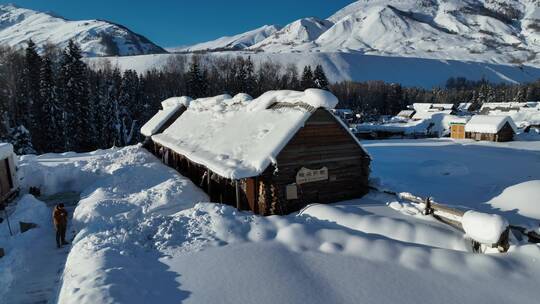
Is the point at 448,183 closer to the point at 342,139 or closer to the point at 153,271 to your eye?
the point at 342,139

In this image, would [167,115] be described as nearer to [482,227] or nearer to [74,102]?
[74,102]

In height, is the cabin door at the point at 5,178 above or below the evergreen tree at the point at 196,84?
below

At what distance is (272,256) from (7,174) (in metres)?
17.2

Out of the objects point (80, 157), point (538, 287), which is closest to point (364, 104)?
point (80, 157)

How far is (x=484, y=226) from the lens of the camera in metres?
9.33

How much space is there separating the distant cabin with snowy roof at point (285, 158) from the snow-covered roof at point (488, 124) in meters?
35.9

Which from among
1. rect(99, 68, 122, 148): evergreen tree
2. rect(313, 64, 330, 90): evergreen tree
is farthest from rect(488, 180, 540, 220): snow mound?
rect(313, 64, 330, 90): evergreen tree

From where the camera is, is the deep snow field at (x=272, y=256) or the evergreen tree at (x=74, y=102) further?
the evergreen tree at (x=74, y=102)

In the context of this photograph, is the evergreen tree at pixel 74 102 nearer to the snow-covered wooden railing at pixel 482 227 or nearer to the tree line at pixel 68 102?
the tree line at pixel 68 102

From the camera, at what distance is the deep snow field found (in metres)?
7.46

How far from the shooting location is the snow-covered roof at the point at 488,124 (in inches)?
1732

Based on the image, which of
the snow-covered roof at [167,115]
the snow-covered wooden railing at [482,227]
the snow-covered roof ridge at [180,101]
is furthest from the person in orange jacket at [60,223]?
the snow-covered roof ridge at [180,101]

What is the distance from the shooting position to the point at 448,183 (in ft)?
67.6

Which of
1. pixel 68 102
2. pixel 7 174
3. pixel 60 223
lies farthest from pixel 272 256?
pixel 68 102
